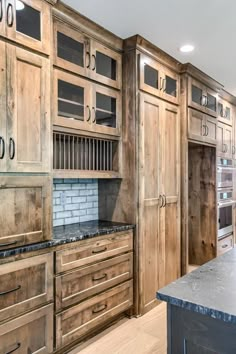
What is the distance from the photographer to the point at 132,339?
8.19ft

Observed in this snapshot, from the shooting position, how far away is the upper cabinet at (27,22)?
74.5 inches

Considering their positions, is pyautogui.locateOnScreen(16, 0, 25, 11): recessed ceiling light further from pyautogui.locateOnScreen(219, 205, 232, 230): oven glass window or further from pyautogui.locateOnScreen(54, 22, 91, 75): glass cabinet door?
pyautogui.locateOnScreen(219, 205, 232, 230): oven glass window

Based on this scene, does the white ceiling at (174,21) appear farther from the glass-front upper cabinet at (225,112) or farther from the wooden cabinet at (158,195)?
the glass-front upper cabinet at (225,112)

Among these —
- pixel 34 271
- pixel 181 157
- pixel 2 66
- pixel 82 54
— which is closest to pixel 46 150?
pixel 2 66

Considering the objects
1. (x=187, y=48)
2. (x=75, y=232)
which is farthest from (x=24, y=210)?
(x=187, y=48)

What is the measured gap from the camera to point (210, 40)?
9.48 ft

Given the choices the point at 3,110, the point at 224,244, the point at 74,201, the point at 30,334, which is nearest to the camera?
the point at 3,110

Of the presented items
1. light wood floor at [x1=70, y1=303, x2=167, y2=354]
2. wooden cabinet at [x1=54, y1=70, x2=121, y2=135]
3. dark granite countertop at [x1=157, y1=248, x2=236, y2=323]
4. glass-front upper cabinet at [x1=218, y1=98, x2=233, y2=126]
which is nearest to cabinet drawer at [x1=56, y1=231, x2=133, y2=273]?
light wood floor at [x1=70, y1=303, x2=167, y2=354]

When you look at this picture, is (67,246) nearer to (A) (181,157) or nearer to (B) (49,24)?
(B) (49,24)

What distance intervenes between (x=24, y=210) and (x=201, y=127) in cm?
284

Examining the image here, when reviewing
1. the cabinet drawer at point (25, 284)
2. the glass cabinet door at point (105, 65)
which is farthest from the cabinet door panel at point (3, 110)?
the glass cabinet door at point (105, 65)

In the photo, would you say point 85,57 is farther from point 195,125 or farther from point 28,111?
point 195,125

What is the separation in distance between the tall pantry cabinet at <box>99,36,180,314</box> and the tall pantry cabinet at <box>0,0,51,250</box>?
3.35 feet

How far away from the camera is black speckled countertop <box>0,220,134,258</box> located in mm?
1942
